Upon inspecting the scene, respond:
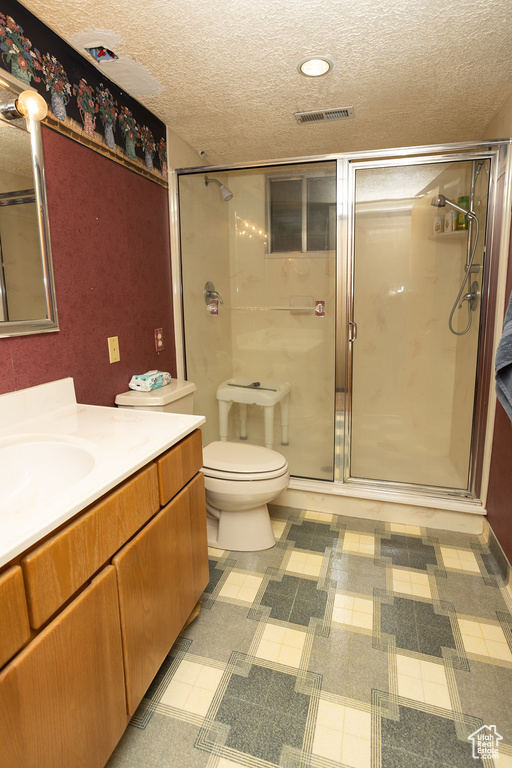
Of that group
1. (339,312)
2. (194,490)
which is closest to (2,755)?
(194,490)

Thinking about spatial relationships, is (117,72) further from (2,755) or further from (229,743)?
(229,743)

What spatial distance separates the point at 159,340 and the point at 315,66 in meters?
1.46

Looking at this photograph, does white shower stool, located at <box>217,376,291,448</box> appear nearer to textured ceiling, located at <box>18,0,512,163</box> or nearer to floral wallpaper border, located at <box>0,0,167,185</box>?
floral wallpaper border, located at <box>0,0,167,185</box>

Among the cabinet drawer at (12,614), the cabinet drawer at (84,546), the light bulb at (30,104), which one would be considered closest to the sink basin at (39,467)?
the cabinet drawer at (84,546)

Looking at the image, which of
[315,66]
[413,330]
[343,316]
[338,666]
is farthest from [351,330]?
[338,666]

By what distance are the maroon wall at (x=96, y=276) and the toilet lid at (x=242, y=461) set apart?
0.55m

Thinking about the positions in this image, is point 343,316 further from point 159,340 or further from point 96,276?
point 96,276

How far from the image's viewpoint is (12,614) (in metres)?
0.72

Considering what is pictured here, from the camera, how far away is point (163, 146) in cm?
232

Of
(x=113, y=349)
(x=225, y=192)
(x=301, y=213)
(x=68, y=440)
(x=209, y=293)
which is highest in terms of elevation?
(x=225, y=192)

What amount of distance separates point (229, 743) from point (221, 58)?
2.34 meters

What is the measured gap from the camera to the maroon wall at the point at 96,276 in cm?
155

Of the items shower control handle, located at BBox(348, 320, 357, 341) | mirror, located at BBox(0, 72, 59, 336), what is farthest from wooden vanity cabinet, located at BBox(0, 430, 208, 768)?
shower control handle, located at BBox(348, 320, 357, 341)

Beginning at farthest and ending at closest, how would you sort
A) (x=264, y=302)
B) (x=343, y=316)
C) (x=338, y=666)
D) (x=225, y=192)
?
(x=264, y=302) < (x=225, y=192) < (x=343, y=316) < (x=338, y=666)
